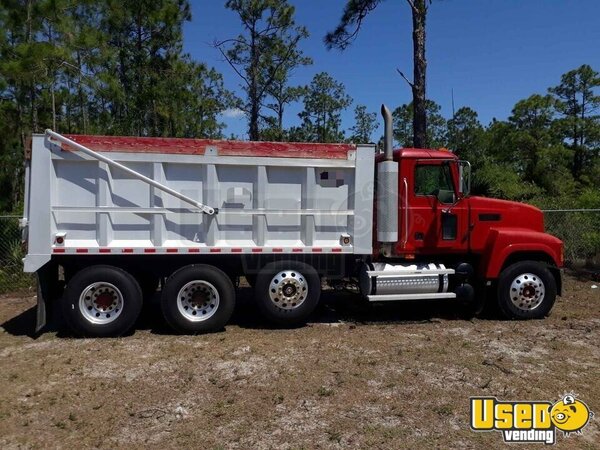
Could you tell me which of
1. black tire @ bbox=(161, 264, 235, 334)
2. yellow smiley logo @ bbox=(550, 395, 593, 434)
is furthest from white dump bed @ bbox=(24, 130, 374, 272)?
yellow smiley logo @ bbox=(550, 395, 593, 434)

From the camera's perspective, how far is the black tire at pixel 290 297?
718 centimetres

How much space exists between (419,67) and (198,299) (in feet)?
27.4

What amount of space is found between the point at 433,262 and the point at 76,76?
38.1 ft

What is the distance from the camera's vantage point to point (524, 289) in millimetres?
7824

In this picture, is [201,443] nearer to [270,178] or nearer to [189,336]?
[189,336]

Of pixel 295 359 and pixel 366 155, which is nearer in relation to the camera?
pixel 295 359

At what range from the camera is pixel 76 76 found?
14484mm

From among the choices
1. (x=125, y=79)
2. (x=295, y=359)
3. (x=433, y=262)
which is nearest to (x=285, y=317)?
(x=295, y=359)

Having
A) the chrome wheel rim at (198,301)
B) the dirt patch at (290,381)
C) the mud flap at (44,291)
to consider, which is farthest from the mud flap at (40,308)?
the chrome wheel rim at (198,301)

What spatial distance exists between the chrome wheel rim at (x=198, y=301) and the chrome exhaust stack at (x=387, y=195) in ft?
8.35

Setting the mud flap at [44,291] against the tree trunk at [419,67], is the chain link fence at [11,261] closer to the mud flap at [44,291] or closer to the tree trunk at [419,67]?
the mud flap at [44,291]

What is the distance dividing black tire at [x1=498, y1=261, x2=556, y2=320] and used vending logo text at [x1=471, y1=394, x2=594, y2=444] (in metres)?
2.93

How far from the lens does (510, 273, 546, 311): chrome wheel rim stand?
25.6 ft

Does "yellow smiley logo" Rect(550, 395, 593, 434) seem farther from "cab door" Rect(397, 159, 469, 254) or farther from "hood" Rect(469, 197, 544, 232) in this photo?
"hood" Rect(469, 197, 544, 232)
